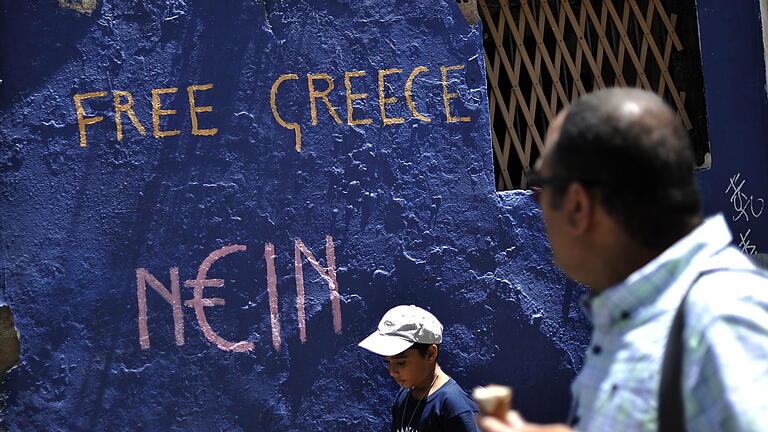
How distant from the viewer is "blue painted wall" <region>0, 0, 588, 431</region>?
14.2 feet

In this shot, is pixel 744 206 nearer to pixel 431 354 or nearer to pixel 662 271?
pixel 431 354

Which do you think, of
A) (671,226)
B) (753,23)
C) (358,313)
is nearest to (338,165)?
(358,313)

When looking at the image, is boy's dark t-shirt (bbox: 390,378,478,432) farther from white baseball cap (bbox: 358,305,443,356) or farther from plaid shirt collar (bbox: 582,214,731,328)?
plaid shirt collar (bbox: 582,214,731,328)

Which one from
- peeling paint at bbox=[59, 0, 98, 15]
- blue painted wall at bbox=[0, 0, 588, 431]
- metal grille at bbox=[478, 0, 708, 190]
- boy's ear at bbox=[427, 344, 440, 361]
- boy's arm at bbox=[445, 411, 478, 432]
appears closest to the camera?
boy's arm at bbox=[445, 411, 478, 432]

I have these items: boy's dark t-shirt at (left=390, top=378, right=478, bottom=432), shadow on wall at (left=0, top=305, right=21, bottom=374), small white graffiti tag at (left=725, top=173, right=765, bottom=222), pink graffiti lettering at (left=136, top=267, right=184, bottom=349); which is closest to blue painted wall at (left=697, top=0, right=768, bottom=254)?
small white graffiti tag at (left=725, top=173, right=765, bottom=222)

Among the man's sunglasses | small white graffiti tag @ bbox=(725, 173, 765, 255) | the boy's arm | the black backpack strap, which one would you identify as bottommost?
the boy's arm

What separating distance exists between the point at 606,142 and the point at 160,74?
3.46 meters

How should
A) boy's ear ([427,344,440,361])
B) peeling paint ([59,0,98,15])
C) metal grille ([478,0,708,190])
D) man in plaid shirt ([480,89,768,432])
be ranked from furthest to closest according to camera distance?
metal grille ([478,0,708,190])
peeling paint ([59,0,98,15])
boy's ear ([427,344,440,361])
man in plaid shirt ([480,89,768,432])

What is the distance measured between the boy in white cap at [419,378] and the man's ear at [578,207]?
6.29ft

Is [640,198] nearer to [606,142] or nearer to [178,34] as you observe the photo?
[606,142]

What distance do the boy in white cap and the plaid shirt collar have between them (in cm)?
194

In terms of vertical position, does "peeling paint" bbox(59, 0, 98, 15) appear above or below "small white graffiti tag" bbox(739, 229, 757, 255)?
above

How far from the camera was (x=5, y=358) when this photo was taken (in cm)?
434

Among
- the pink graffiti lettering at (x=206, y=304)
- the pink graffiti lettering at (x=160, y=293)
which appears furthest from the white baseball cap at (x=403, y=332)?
the pink graffiti lettering at (x=160, y=293)
